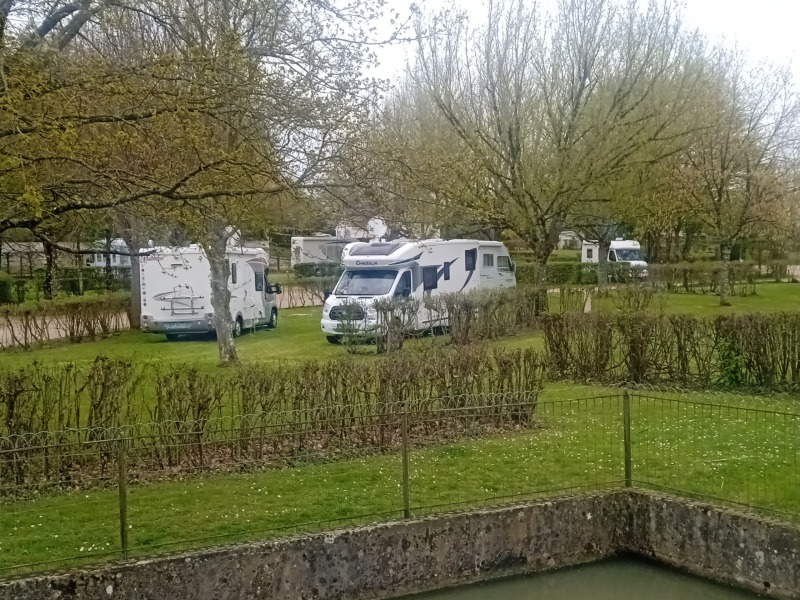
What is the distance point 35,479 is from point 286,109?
3.91 metres

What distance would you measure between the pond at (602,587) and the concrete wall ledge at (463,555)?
71 millimetres

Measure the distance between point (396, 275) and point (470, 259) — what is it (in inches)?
148

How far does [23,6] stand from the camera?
Answer: 7.85m

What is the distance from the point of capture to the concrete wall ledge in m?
5.46

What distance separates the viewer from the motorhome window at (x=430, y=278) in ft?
66.6

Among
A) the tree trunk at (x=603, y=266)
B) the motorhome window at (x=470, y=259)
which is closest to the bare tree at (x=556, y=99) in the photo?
the motorhome window at (x=470, y=259)

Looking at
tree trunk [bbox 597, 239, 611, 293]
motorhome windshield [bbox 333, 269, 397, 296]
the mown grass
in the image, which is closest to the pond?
the mown grass

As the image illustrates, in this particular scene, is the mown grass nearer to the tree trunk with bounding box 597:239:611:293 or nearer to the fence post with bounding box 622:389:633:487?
the tree trunk with bounding box 597:239:611:293

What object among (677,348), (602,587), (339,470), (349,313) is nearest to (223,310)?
(349,313)

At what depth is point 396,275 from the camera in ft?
63.5

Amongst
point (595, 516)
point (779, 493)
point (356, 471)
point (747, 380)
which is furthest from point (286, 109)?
point (747, 380)

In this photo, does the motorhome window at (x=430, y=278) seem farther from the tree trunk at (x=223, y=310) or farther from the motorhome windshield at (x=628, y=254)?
A: the motorhome windshield at (x=628, y=254)

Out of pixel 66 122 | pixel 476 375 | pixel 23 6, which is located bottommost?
pixel 476 375

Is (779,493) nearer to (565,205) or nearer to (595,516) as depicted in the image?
(595,516)
